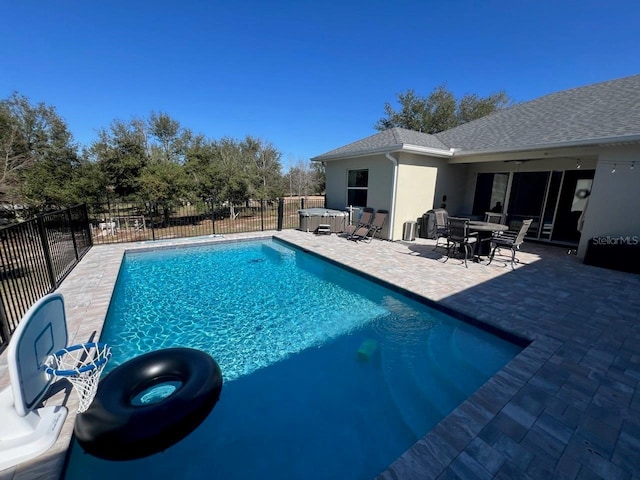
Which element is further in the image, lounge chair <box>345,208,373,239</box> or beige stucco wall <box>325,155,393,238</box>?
lounge chair <box>345,208,373,239</box>

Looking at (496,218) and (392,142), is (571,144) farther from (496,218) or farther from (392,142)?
(392,142)

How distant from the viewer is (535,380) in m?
2.65

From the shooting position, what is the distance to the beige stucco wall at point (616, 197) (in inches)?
239

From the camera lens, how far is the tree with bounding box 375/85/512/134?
77.4ft

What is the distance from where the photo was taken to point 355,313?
486cm

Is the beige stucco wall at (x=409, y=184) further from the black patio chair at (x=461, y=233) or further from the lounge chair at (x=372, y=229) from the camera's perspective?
the black patio chair at (x=461, y=233)

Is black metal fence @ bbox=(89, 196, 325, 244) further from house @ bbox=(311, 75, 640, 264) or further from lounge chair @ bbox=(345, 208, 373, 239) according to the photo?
house @ bbox=(311, 75, 640, 264)

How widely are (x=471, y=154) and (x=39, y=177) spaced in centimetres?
1579

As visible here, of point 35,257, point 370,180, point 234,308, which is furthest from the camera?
point 370,180

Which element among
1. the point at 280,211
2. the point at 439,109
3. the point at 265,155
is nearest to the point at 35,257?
the point at 280,211

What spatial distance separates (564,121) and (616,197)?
10.3 ft

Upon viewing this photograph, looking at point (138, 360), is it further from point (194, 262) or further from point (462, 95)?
point (462, 95)

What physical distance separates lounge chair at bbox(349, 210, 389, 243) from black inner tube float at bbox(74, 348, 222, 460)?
7.51 m

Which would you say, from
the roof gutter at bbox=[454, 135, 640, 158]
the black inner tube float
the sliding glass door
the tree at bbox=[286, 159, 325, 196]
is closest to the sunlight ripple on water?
the black inner tube float
